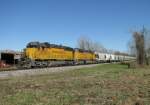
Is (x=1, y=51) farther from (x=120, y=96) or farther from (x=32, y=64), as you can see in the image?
(x=120, y=96)

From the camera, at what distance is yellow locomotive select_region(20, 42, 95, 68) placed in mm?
45938

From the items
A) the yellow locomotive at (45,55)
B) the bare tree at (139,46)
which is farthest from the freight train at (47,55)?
the bare tree at (139,46)

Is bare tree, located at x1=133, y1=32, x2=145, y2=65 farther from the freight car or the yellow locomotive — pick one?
the yellow locomotive

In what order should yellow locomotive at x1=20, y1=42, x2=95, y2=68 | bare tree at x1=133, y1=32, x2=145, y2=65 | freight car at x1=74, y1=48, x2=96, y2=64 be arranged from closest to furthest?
yellow locomotive at x1=20, y1=42, x2=95, y2=68, bare tree at x1=133, y1=32, x2=145, y2=65, freight car at x1=74, y1=48, x2=96, y2=64

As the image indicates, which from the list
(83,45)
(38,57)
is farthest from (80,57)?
(83,45)

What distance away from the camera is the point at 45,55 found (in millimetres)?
49312

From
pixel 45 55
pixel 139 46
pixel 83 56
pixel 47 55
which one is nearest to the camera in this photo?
pixel 45 55

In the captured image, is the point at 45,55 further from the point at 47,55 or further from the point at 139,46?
the point at 139,46

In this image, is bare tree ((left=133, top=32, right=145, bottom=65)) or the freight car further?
Result: the freight car

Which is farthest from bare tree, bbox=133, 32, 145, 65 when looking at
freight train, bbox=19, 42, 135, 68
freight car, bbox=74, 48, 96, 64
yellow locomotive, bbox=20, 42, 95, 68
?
yellow locomotive, bbox=20, 42, 95, 68

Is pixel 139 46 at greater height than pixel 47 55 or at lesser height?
greater

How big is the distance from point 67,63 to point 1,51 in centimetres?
1353

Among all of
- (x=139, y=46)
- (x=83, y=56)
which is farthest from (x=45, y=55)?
(x=83, y=56)

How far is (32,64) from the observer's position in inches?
1797
